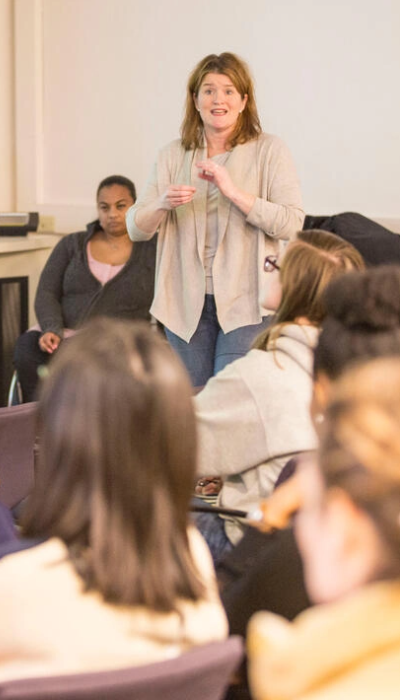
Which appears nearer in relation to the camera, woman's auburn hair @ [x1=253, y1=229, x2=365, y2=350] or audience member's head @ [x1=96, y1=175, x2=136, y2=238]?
woman's auburn hair @ [x1=253, y1=229, x2=365, y2=350]

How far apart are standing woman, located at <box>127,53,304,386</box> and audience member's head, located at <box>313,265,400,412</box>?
129 cm

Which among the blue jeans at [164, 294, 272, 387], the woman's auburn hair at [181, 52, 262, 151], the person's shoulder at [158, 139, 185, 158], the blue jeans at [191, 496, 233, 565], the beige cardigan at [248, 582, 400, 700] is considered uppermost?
the woman's auburn hair at [181, 52, 262, 151]

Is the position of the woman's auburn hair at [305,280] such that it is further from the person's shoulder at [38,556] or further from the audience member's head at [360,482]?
the audience member's head at [360,482]

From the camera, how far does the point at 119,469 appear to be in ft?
3.59

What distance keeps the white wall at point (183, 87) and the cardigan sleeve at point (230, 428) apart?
7.92 feet

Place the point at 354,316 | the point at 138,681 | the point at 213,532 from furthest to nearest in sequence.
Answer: the point at 213,532, the point at 354,316, the point at 138,681

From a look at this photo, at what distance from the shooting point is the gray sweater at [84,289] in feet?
13.3

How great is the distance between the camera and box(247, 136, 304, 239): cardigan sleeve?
271 cm

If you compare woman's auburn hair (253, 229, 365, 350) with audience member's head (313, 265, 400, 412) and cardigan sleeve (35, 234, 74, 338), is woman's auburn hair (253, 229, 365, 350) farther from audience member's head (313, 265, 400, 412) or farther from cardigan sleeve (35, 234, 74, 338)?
cardigan sleeve (35, 234, 74, 338)

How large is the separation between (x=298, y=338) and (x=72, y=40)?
3.33m

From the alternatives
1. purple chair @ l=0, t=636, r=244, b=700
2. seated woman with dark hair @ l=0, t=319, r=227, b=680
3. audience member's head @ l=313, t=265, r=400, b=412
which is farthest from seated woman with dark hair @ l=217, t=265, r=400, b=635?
purple chair @ l=0, t=636, r=244, b=700

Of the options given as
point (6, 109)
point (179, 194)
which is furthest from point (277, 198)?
point (6, 109)

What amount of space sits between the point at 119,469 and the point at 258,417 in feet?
2.45

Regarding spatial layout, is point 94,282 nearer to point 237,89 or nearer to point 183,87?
point 183,87
